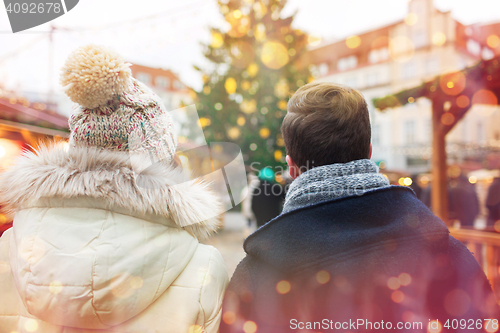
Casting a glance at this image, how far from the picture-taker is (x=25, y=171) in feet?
2.87

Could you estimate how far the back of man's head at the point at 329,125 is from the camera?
2.98 feet

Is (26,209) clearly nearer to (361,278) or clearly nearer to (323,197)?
(323,197)

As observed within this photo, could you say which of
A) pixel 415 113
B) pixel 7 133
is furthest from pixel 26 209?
pixel 415 113

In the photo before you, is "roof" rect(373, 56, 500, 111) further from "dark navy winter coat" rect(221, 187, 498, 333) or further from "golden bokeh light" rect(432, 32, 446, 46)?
"golden bokeh light" rect(432, 32, 446, 46)

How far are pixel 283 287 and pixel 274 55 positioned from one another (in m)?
7.68

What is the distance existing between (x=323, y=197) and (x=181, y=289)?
1.74ft

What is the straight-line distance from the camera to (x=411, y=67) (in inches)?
872

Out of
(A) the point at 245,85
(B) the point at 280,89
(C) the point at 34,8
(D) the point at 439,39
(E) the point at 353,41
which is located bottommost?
(B) the point at 280,89

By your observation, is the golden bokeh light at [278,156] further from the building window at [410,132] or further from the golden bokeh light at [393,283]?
the building window at [410,132]

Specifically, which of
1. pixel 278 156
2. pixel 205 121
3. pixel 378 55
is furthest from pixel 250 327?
pixel 378 55

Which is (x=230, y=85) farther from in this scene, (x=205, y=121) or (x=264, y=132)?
(x=264, y=132)

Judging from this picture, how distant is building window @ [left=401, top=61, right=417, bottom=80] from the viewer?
21797 millimetres

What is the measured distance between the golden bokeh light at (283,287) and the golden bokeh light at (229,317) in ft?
0.66

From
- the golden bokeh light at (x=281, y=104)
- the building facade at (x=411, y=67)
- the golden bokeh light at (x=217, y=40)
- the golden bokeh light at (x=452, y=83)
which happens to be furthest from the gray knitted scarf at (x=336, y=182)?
the building facade at (x=411, y=67)
